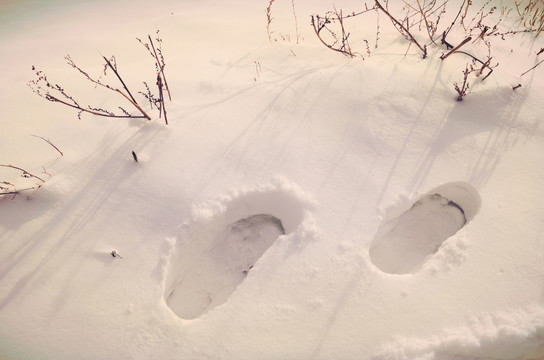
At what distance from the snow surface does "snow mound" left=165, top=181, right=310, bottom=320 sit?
0.01 metres

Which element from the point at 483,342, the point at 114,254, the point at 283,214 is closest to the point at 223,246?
the point at 283,214

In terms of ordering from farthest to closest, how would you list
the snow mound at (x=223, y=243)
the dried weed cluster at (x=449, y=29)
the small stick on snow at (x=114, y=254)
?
the dried weed cluster at (x=449, y=29) → the snow mound at (x=223, y=243) → the small stick on snow at (x=114, y=254)

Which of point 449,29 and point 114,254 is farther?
point 449,29

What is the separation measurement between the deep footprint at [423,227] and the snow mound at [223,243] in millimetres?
648

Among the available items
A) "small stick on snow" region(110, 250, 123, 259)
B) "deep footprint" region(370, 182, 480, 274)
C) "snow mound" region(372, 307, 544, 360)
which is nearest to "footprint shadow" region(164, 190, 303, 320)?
"small stick on snow" region(110, 250, 123, 259)

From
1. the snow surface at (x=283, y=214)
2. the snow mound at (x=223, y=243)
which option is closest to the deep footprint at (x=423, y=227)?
the snow surface at (x=283, y=214)

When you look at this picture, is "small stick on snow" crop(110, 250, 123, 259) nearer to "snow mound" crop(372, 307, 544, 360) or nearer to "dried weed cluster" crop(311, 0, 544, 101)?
"snow mound" crop(372, 307, 544, 360)

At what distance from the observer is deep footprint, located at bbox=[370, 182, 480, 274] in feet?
7.22

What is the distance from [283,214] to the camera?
2.26m

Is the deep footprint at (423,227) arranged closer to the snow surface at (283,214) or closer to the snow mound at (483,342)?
the snow surface at (283,214)

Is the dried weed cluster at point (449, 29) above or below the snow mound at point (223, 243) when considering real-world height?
above

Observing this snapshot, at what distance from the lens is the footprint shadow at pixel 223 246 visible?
83.1 inches

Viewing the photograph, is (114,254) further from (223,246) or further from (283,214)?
(283,214)

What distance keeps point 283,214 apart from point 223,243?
0.49 metres
